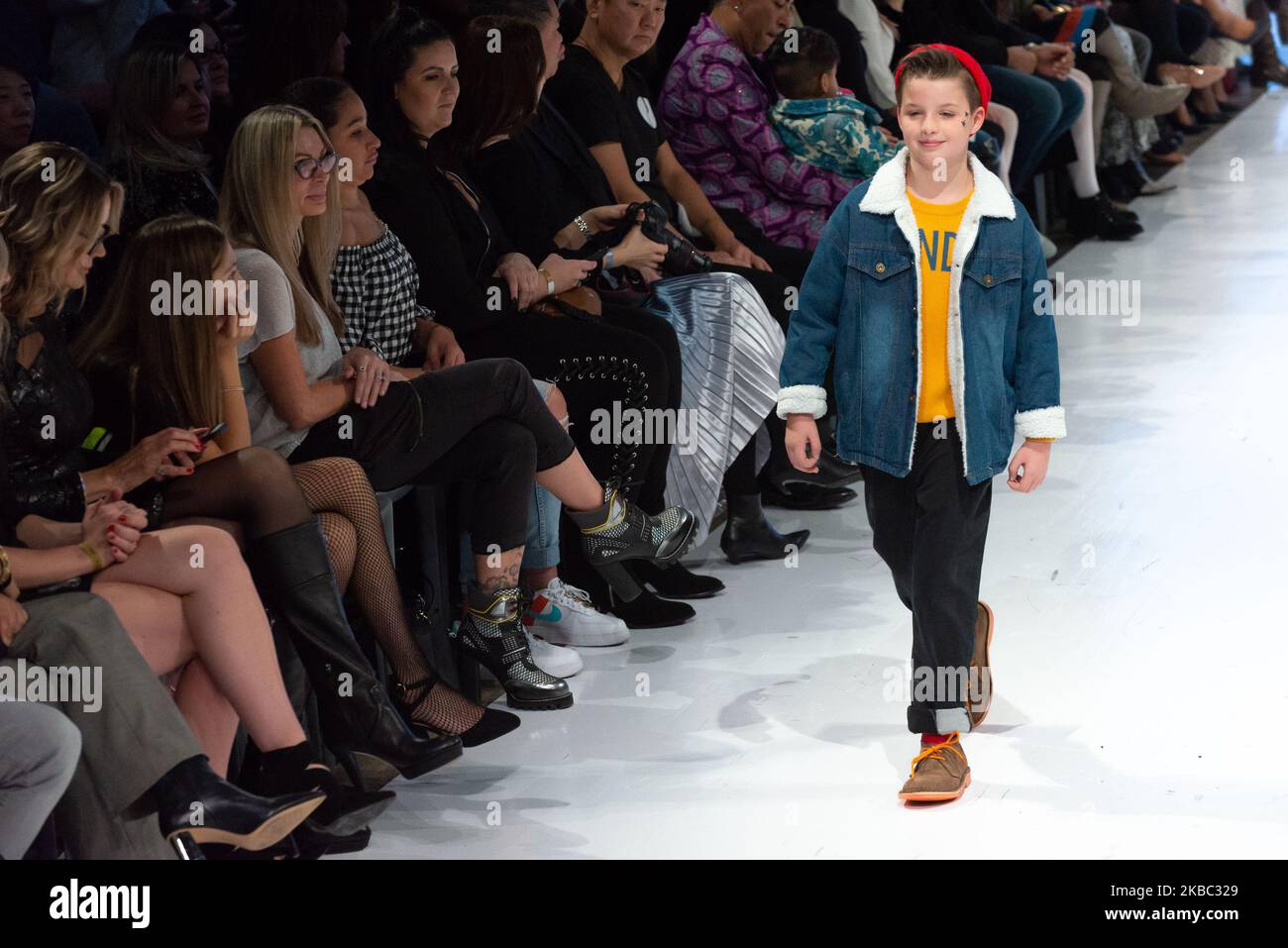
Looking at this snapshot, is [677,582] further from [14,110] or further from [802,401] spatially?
[14,110]

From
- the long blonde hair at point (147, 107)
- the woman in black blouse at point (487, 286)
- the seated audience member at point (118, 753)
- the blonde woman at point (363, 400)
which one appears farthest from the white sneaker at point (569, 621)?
the seated audience member at point (118, 753)

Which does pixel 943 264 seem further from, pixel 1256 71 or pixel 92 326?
pixel 1256 71

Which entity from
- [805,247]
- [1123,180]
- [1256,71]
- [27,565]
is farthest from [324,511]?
[1256,71]

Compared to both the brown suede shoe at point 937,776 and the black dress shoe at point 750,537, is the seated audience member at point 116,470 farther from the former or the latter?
the black dress shoe at point 750,537

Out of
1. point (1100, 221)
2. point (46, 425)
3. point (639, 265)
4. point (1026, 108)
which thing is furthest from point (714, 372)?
point (1100, 221)

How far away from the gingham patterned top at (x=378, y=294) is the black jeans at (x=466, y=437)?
0.21 metres

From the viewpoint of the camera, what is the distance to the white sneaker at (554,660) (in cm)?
310

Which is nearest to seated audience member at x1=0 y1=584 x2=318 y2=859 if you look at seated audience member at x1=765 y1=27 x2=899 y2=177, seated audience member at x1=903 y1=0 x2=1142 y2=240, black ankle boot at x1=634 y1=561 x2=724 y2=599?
black ankle boot at x1=634 y1=561 x2=724 y2=599

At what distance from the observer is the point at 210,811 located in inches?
85.7

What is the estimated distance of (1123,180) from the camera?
7332mm

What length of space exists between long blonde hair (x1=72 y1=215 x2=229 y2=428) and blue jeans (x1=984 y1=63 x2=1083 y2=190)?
13.2ft

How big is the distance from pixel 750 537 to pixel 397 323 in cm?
93

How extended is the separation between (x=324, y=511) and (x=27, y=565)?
0.54 metres

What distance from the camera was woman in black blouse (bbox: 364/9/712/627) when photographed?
325cm
